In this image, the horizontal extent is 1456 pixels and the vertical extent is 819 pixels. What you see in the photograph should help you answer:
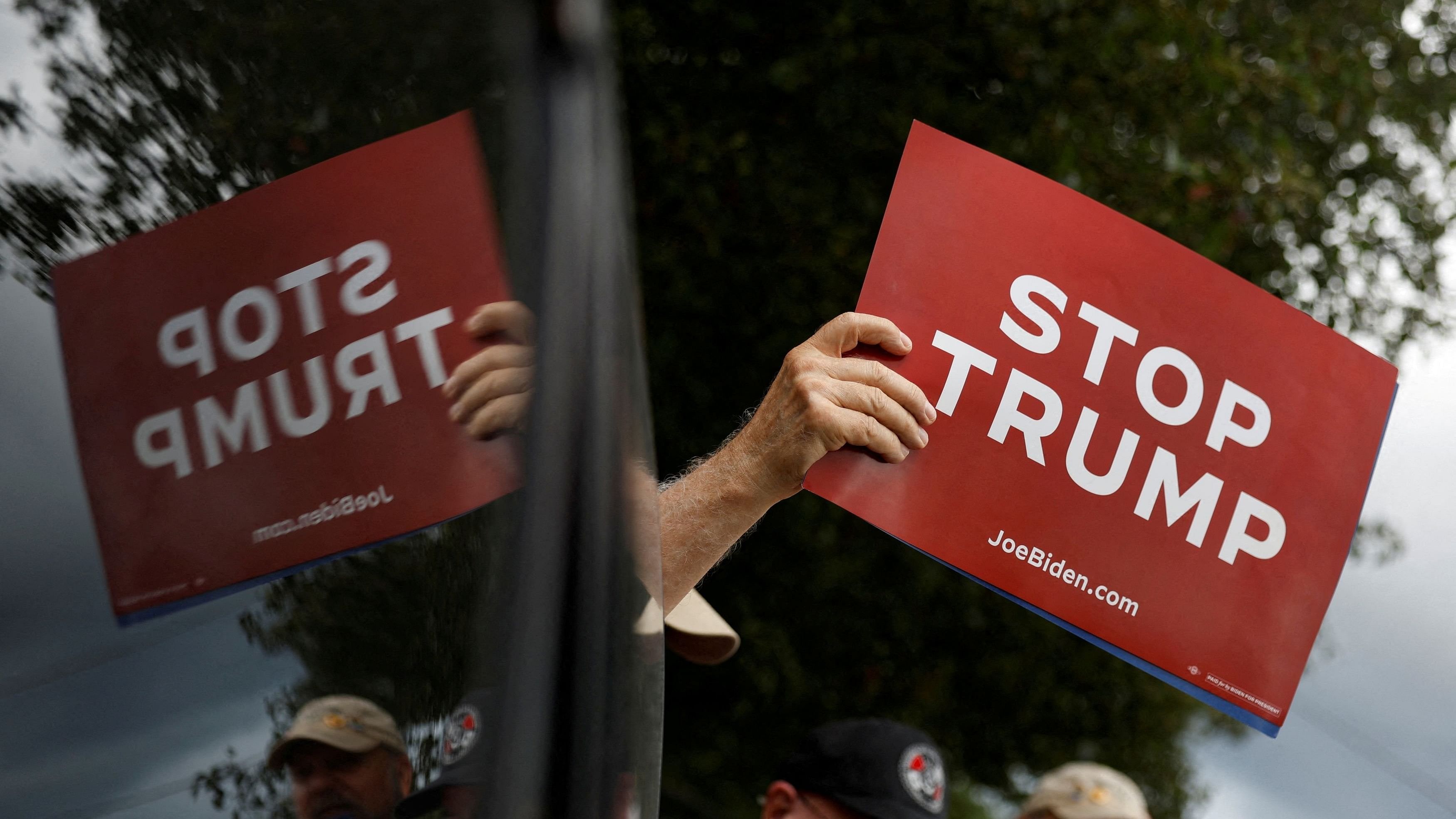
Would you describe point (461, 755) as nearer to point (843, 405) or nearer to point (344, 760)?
point (344, 760)

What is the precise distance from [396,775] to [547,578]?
110 millimetres

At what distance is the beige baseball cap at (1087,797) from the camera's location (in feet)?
9.21

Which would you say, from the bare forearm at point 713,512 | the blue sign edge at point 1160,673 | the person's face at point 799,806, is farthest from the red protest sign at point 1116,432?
the person's face at point 799,806

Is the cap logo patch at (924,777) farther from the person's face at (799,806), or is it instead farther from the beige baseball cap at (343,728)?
the beige baseball cap at (343,728)

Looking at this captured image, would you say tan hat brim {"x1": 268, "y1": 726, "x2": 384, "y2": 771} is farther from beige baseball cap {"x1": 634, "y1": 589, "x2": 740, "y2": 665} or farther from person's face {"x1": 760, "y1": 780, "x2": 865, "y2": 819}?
person's face {"x1": 760, "y1": 780, "x2": 865, "y2": 819}

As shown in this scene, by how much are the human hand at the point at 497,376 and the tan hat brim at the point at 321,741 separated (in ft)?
0.48

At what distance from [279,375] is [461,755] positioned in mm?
191

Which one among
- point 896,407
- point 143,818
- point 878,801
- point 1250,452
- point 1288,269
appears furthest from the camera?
point 1288,269

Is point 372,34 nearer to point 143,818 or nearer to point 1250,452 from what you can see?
point 143,818

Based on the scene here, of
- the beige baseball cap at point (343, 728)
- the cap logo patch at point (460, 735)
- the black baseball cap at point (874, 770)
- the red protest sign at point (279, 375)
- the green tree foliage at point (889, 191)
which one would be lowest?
the beige baseball cap at point (343, 728)

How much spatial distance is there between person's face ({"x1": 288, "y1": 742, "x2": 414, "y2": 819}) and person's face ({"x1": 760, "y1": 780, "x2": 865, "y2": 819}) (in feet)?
6.65

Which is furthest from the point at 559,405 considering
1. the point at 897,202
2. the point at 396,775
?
the point at 897,202

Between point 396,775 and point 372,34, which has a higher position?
point 372,34

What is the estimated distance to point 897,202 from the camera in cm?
144
